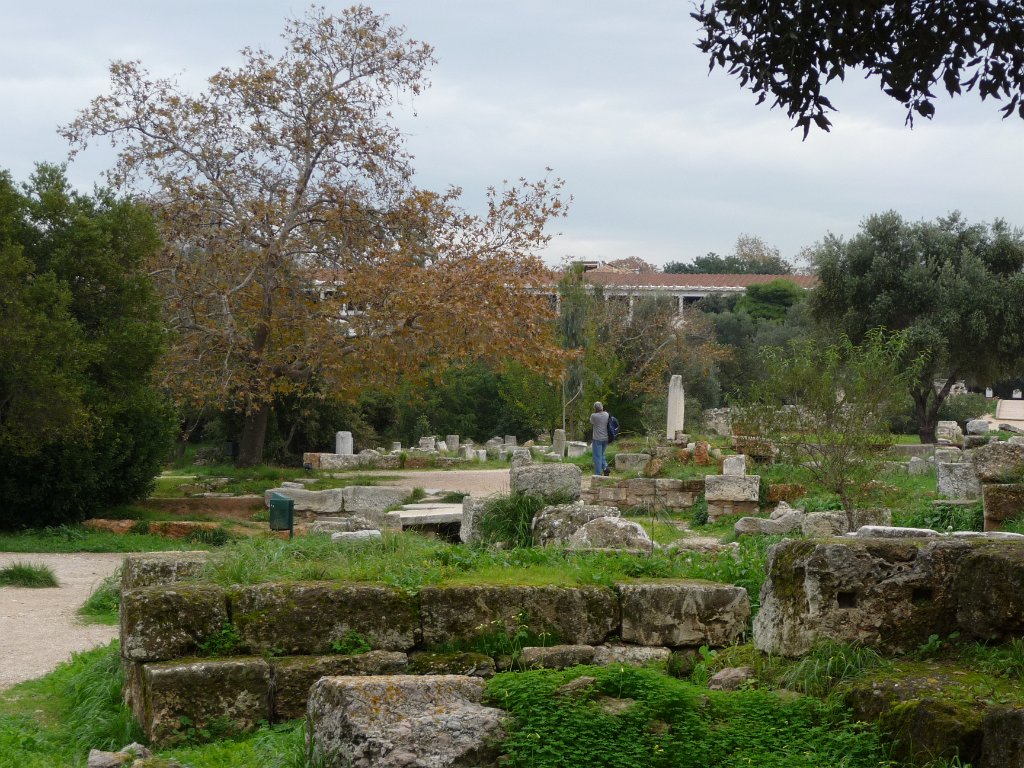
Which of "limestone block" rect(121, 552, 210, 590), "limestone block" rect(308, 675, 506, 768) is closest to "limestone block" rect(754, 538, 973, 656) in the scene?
"limestone block" rect(308, 675, 506, 768)

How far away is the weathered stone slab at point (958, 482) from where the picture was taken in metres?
15.2

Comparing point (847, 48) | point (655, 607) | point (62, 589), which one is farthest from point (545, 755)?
point (62, 589)

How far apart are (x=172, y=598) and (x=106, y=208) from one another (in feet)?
44.7

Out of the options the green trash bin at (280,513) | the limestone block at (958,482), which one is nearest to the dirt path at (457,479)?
the green trash bin at (280,513)

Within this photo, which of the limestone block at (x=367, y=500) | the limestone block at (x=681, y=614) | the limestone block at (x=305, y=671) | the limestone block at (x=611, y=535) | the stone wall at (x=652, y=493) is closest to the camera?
the limestone block at (x=305, y=671)

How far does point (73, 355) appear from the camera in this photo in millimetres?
16375

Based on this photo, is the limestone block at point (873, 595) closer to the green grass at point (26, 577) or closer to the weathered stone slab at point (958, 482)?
the green grass at point (26, 577)

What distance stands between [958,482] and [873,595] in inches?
426

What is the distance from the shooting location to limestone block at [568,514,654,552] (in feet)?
28.8

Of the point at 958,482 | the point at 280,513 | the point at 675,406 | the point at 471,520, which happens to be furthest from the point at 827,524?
the point at 675,406

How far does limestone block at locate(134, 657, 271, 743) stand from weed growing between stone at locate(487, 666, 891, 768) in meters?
1.61

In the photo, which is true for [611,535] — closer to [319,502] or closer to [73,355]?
[319,502]

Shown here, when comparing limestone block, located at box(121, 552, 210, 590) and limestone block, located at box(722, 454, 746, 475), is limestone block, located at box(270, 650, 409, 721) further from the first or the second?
limestone block, located at box(722, 454, 746, 475)

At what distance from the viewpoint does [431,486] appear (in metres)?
21.4
